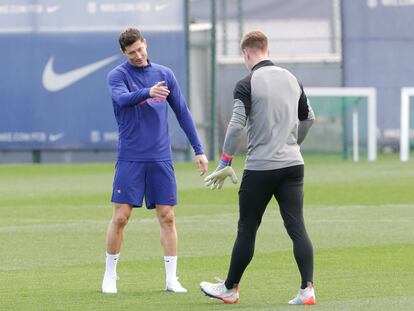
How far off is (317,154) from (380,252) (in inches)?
801

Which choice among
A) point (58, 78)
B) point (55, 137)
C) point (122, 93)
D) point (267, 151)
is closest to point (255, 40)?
point (267, 151)

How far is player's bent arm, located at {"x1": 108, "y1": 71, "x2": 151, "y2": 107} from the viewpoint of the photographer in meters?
10.4

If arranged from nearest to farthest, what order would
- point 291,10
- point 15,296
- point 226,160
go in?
point 226,160 < point 15,296 < point 291,10

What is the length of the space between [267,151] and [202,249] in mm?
4454

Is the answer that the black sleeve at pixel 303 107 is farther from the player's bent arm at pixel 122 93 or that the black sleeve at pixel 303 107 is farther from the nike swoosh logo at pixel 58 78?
the nike swoosh logo at pixel 58 78

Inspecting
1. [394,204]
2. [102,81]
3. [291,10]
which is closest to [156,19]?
[102,81]

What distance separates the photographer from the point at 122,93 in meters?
10.5

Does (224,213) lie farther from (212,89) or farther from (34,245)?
(212,89)

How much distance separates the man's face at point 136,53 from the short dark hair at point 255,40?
3.45 ft

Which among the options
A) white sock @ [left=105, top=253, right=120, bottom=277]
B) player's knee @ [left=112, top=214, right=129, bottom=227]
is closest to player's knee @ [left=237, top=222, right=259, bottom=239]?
player's knee @ [left=112, top=214, right=129, bottom=227]

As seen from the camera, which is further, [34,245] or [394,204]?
[394,204]

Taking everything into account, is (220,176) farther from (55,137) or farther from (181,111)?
(55,137)

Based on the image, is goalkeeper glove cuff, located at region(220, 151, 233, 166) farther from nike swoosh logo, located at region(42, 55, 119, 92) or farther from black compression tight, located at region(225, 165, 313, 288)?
nike swoosh logo, located at region(42, 55, 119, 92)

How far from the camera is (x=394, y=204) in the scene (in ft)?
65.7
